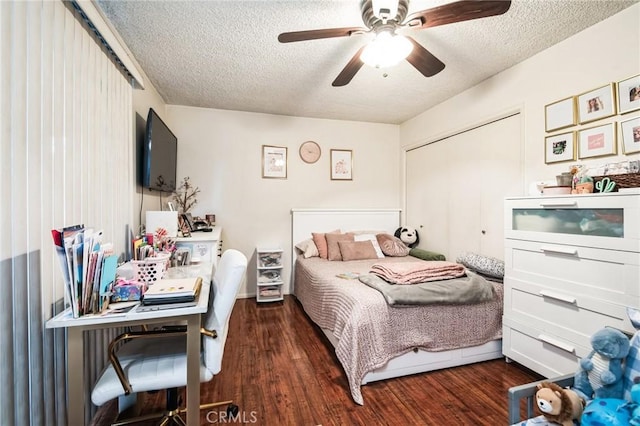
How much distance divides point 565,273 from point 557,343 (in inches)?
17.5

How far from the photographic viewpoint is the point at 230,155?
3586 millimetres

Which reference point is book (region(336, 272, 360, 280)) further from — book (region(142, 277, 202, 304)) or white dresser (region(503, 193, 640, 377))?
book (region(142, 277, 202, 304))

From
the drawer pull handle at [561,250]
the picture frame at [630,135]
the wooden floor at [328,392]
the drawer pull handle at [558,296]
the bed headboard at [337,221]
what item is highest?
the picture frame at [630,135]

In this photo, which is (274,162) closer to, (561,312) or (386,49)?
(386,49)

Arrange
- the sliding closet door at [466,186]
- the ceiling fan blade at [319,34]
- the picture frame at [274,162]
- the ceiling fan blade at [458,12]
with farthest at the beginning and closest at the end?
the picture frame at [274,162], the sliding closet door at [466,186], the ceiling fan blade at [319,34], the ceiling fan blade at [458,12]

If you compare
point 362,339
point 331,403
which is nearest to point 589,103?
point 362,339

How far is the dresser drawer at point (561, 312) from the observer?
1.51 m

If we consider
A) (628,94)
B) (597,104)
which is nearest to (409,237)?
(597,104)

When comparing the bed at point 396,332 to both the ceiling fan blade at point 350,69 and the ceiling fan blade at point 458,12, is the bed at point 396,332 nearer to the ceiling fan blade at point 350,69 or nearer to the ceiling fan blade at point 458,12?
the ceiling fan blade at point 350,69

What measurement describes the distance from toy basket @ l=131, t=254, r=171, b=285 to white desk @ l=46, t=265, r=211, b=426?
33 centimetres

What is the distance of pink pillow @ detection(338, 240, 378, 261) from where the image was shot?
3.31 m

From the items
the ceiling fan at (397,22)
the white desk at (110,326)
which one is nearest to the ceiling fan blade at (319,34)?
the ceiling fan at (397,22)

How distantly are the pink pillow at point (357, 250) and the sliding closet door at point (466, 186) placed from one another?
31.6 inches

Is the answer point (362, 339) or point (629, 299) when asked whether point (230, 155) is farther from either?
point (629, 299)
